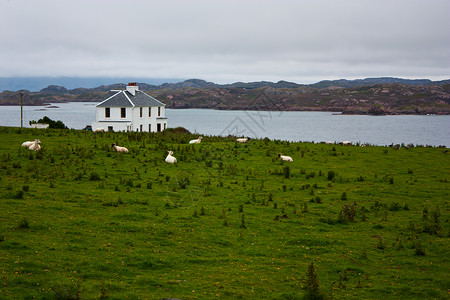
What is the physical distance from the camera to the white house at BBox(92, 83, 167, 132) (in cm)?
6366

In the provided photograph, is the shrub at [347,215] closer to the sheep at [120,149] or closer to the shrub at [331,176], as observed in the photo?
the shrub at [331,176]

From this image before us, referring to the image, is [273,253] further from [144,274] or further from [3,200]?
[3,200]

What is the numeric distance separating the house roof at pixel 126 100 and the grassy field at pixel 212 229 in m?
Result: 39.2

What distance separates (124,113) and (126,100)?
8.45 feet

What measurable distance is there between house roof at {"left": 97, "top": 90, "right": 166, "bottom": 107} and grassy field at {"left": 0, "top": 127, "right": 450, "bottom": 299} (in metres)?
39.2

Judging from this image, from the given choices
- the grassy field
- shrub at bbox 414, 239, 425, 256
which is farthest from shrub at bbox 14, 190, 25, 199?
shrub at bbox 414, 239, 425, 256

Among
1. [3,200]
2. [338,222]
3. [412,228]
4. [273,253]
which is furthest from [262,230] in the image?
[3,200]

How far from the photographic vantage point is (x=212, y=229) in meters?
13.7

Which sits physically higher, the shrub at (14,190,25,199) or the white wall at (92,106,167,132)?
the white wall at (92,106,167,132)

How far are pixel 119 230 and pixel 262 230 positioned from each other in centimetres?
490

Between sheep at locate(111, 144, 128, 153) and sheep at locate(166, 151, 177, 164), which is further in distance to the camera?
sheep at locate(111, 144, 128, 153)

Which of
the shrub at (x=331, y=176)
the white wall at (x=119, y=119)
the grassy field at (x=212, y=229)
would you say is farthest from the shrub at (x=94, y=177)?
the white wall at (x=119, y=119)

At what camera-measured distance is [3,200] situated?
1448 centimetres

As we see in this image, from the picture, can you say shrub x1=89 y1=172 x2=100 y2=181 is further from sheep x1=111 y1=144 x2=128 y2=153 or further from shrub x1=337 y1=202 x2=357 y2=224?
shrub x1=337 y1=202 x2=357 y2=224
